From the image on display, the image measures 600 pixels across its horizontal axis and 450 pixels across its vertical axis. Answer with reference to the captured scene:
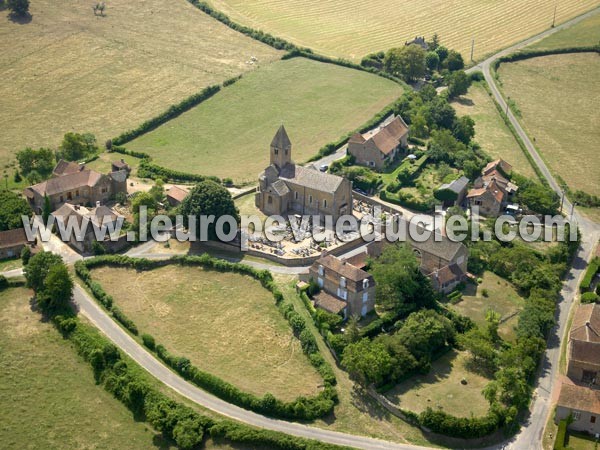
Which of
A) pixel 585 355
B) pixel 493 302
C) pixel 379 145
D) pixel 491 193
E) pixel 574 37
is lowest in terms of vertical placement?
pixel 493 302

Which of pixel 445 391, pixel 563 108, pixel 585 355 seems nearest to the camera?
pixel 445 391

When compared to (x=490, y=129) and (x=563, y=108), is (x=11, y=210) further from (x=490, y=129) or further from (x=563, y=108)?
(x=563, y=108)

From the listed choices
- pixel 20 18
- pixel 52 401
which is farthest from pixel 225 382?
pixel 20 18

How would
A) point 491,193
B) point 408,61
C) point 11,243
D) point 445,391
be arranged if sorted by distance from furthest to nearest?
point 408,61
point 491,193
point 11,243
point 445,391

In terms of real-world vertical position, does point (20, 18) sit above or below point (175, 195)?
above

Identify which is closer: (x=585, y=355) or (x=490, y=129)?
(x=585, y=355)

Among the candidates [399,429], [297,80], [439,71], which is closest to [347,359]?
[399,429]
